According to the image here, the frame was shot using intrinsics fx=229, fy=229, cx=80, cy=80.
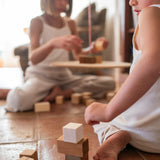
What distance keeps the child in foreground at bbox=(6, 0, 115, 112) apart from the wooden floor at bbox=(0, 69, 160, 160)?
11 cm

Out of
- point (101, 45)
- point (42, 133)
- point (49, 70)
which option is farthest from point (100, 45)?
point (42, 133)

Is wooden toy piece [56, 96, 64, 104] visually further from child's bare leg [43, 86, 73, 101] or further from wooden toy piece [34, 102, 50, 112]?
wooden toy piece [34, 102, 50, 112]

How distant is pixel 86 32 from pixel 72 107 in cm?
155

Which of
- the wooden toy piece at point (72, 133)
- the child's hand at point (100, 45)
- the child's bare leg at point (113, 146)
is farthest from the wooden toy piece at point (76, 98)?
the wooden toy piece at point (72, 133)

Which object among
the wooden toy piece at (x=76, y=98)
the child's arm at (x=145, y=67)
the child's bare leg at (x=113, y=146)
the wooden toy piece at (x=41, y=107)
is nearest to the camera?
the child's arm at (x=145, y=67)

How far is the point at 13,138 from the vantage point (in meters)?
0.90

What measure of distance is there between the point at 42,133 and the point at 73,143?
0.39 m

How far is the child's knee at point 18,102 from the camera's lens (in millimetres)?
1279

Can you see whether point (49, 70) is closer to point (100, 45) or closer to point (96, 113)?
point (100, 45)

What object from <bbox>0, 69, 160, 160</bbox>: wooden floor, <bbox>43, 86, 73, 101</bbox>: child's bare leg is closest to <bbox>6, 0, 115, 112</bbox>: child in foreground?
<bbox>43, 86, 73, 101</bbox>: child's bare leg

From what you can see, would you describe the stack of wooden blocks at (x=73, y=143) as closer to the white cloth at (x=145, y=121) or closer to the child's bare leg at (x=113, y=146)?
the child's bare leg at (x=113, y=146)

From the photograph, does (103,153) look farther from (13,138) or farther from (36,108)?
(36,108)

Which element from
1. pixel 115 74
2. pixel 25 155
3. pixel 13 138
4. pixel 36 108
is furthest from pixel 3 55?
pixel 25 155

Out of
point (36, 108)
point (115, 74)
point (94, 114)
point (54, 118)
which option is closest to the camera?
point (94, 114)
